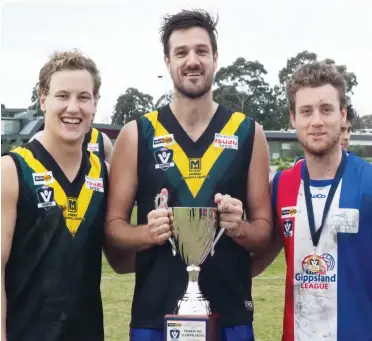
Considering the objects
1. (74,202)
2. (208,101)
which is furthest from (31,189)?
(208,101)

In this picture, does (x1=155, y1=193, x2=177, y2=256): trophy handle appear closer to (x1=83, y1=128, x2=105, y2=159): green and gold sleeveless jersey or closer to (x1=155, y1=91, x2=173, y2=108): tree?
(x1=155, y1=91, x2=173, y2=108): tree

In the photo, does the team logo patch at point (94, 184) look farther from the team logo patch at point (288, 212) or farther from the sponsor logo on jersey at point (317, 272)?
the sponsor logo on jersey at point (317, 272)

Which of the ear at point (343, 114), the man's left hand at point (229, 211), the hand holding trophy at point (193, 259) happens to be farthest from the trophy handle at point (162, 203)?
the ear at point (343, 114)

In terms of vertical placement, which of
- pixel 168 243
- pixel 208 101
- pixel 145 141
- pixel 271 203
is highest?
pixel 208 101

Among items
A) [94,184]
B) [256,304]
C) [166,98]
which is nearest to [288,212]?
[94,184]

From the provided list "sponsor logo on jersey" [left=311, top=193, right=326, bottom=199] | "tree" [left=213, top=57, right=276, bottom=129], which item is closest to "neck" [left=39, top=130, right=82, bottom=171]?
"sponsor logo on jersey" [left=311, top=193, right=326, bottom=199]

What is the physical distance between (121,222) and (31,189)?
18.7 inches

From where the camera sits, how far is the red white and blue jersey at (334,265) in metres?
A: 2.92

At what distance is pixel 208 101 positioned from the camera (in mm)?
3227

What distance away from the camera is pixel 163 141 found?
3201 mm

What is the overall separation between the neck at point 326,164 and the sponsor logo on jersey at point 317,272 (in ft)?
1.22

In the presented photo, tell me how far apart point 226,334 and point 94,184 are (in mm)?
937

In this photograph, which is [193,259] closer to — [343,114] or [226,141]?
[226,141]

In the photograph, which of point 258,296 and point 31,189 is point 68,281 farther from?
point 258,296
